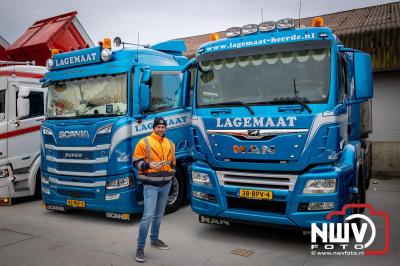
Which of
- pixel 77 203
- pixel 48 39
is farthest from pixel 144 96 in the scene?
pixel 48 39

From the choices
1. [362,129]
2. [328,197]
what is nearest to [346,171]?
[328,197]

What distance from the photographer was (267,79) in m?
5.43

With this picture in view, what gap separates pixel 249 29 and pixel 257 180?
2.22 meters

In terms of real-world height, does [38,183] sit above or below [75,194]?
below

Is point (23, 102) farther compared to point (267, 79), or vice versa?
point (23, 102)

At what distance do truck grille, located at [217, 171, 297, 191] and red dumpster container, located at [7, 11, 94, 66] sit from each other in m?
7.04

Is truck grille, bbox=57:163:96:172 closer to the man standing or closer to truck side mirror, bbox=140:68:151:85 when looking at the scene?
truck side mirror, bbox=140:68:151:85

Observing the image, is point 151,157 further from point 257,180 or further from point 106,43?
point 106,43

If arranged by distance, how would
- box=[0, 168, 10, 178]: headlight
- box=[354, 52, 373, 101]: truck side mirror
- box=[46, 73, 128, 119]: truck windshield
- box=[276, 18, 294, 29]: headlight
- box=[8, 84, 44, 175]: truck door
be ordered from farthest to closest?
1. box=[8, 84, 44, 175]: truck door
2. box=[0, 168, 10, 178]: headlight
3. box=[46, 73, 128, 119]: truck windshield
4. box=[276, 18, 294, 29]: headlight
5. box=[354, 52, 373, 101]: truck side mirror

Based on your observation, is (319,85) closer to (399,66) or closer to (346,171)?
(346,171)

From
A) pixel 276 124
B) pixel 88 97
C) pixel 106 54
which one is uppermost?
pixel 106 54

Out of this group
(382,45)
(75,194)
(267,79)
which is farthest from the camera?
(382,45)

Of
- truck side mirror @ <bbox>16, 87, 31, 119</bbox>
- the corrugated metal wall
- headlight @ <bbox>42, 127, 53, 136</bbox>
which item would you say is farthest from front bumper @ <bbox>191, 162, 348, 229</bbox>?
the corrugated metal wall

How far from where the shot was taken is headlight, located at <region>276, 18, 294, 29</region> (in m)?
5.50
